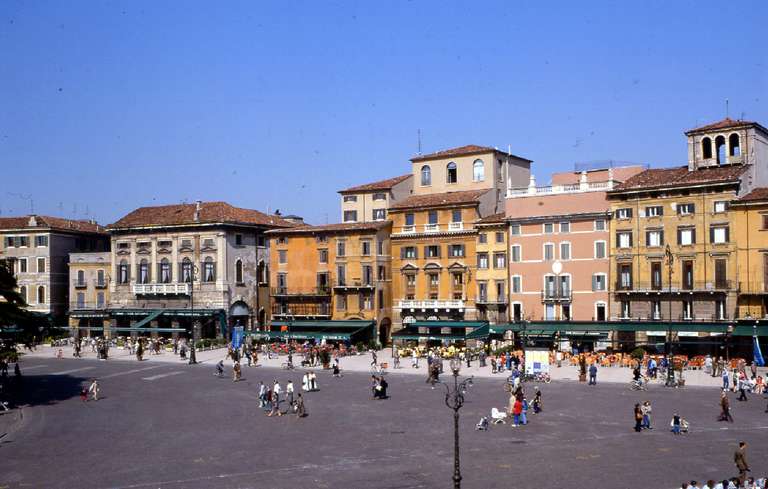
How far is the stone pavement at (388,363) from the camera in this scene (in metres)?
49.2

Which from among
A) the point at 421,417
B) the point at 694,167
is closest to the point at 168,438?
the point at 421,417

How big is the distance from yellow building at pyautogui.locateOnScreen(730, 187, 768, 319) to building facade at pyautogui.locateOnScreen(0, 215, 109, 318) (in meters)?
64.2

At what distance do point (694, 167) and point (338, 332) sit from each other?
98.4ft

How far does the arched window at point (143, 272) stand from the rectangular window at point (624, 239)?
44383 mm

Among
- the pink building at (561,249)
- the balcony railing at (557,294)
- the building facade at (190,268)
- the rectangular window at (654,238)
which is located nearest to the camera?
the rectangular window at (654,238)

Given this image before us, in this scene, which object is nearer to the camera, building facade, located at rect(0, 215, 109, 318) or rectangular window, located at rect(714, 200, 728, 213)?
rectangular window, located at rect(714, 200, 728, 213)

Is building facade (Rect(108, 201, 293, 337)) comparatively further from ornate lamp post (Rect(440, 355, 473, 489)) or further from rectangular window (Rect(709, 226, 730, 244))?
rectangular window (Rect(709, 226, 730, 244))

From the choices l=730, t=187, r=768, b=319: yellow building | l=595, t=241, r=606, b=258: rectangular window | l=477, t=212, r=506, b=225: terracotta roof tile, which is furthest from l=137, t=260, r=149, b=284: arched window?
l=730, t=187, r=768, b=319: yellow building

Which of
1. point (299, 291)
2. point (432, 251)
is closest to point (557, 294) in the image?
point (432, 251)

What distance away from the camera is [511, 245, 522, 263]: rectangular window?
6544 centimetres

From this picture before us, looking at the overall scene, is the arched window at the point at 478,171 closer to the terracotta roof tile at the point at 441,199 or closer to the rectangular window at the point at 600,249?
the terracotta roof tile at the point at 441,199

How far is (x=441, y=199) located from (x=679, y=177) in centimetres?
1961

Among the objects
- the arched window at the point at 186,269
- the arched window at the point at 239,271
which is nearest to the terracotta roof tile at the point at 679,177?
the arched window at the point at 239,271

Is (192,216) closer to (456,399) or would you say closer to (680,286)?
(680,286)
